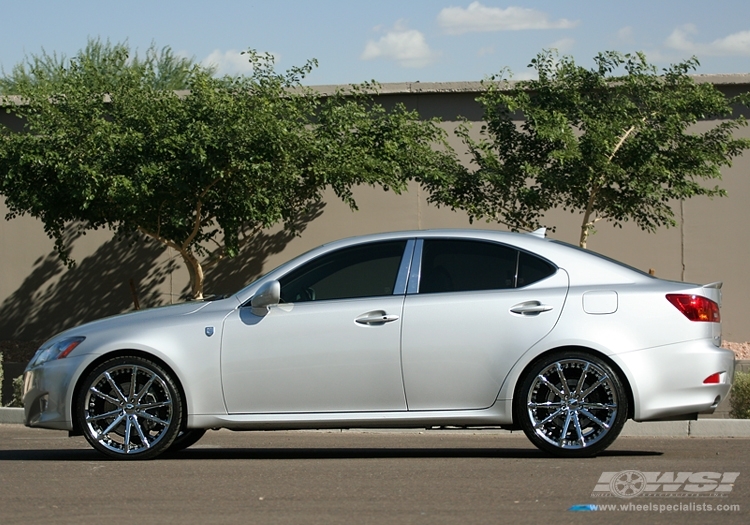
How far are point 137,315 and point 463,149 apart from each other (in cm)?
1171

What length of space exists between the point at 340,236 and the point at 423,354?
12.2m

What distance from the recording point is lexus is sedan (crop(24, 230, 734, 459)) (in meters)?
7.89

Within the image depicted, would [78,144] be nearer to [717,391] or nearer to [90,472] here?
[90,472]

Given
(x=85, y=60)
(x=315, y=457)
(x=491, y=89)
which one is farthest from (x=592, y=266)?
(x=85, y=60)

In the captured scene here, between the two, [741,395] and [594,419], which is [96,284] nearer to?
[741,395]

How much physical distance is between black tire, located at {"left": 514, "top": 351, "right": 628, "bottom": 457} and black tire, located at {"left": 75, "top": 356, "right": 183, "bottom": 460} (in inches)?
99.8

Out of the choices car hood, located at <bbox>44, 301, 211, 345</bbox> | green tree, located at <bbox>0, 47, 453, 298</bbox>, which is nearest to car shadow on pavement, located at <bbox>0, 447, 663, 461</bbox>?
car hood, located at <bbox>44, 301, 211, 345</bbox>

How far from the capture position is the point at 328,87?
18750mm

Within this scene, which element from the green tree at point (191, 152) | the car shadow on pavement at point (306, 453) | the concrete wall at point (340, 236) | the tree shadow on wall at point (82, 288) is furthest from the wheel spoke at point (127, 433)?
the tree shadow on wall at point (82, 288)

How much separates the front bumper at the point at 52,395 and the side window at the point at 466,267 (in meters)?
2.67

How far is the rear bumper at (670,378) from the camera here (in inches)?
309

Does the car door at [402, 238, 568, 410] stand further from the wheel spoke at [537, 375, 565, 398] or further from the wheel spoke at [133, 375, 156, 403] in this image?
the wheel spoke at [133, 375, 156, 403]

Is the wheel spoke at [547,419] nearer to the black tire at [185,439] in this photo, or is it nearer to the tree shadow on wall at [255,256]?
the black tire at [185,439]

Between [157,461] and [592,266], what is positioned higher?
[592,266]
